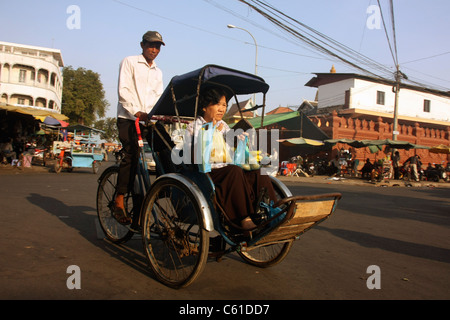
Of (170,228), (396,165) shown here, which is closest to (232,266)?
(170,228)

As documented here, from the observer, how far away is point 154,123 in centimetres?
371

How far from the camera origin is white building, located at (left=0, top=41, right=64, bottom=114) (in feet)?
152

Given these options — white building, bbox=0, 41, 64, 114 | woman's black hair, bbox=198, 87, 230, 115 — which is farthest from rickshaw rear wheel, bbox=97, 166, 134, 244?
white building, bbox=0, 41, 64, 114

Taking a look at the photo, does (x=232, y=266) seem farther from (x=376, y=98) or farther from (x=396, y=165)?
(x=376, y=98)

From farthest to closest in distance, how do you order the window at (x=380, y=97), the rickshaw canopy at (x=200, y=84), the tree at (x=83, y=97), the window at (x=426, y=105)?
the tree at (x=83, y=97)
the window at (x=426, y=105)
the window at (x=380, y=97)
the rickshaw canopy at (x=200, y=84)

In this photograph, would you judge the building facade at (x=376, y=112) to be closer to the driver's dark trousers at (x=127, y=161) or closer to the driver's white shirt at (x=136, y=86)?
the driver's white shirt at (x=136, y=86)

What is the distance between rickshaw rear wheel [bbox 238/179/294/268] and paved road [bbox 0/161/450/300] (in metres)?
0.08

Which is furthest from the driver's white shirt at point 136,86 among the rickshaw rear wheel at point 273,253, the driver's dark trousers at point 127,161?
the rickshaw rear wheel at point 273,253

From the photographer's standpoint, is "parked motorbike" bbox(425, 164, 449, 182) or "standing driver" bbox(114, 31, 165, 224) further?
"parked motorbike" bbox(425, 164, 449, 182)

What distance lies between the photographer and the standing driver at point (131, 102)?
3846 mm

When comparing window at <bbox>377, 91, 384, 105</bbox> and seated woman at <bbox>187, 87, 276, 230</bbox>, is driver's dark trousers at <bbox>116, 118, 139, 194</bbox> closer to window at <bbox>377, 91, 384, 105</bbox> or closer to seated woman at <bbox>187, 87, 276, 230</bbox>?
seated woman at <bbox>187, 87, 276, 230</bbox>
